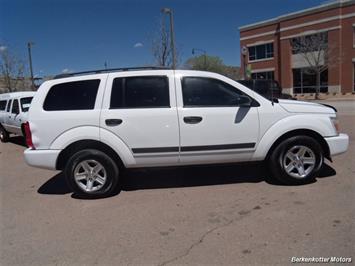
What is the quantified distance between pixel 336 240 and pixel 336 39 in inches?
1416

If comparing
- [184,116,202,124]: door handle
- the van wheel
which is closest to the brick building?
the van wheel

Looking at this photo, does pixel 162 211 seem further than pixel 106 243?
Yes

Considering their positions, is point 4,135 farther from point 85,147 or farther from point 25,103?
point 85,147

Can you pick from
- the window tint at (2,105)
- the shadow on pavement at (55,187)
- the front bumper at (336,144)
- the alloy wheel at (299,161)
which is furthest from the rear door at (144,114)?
the window tint at (2,105)

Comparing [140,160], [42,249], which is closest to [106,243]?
[42,249]

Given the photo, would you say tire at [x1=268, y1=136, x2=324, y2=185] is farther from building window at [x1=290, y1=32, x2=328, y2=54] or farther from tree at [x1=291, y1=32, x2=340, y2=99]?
building window at [x1=290, y1=32, x2=328, y2=54]

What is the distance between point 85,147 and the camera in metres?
4.95

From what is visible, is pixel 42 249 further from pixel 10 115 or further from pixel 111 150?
pixel 10 115

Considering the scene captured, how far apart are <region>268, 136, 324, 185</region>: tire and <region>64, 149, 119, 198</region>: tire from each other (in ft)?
8.21

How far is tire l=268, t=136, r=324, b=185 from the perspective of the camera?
5.04 metres

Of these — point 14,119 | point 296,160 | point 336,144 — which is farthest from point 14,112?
point 336,144

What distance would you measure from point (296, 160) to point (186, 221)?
7.19 ft

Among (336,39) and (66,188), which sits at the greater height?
(336,39)

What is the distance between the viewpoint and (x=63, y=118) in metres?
4.84
